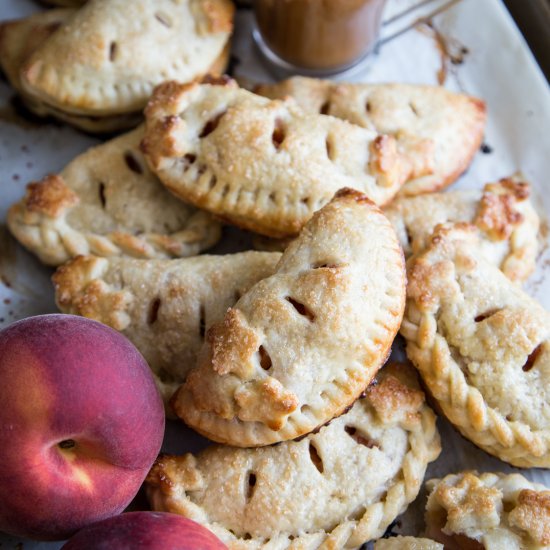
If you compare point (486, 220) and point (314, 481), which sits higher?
point (486, 220)

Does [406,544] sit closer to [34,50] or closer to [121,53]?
[121,53]

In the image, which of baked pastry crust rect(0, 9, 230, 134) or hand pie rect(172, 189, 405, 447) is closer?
hand pie rect(172, 189, 405, 447)

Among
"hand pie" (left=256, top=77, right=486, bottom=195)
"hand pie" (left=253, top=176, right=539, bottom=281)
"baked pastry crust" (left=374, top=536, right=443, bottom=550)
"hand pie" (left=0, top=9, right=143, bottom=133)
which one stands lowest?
"baked pastry crust" (left=374, top=536, right=443, bottom=550)

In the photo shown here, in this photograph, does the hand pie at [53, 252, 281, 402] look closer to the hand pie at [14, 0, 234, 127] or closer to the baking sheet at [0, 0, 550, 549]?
the baking sheet at [0, 0, 550, 549]

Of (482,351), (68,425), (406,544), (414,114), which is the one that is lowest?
(406,544)

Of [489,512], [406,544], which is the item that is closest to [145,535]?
[406,544]

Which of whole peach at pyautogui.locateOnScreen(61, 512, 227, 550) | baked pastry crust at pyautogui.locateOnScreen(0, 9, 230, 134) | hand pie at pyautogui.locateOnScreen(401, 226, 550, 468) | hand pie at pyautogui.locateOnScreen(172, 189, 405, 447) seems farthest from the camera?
baked pastry crust at pyautogui.locateOnScreen(0, 9, 230, 134)

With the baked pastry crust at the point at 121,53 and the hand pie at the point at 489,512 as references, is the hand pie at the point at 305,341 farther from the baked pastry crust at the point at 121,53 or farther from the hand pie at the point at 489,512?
the baked pastry crust at the point at 121,53

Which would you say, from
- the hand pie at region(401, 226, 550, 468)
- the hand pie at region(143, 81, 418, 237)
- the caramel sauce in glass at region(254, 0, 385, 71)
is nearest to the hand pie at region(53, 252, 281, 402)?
the hand pie at region(143, 81, 418, 237)
